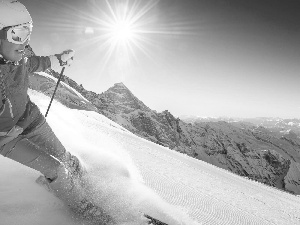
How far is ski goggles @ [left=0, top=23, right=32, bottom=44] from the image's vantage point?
363 centimetres

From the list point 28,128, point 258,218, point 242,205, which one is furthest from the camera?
point 242,205

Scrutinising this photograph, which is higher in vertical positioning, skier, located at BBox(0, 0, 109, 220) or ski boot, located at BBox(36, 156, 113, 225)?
skier, located at BBox(0, 0, 109, 220)

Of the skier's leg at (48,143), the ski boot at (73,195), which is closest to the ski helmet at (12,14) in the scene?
the skier's leg at (48,143)

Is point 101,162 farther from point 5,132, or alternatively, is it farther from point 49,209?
point 5,132

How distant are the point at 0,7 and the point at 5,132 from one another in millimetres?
1721

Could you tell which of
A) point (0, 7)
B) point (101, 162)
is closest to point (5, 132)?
point (0, 7)

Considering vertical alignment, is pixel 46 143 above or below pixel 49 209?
above

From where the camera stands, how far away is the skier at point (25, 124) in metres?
3.73

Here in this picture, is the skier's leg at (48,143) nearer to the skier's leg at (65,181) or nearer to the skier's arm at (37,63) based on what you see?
the skier's leg at (65,181)

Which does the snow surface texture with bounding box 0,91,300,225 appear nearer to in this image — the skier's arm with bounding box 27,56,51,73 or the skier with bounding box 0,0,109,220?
the skier with bounding box 0,0,109,220

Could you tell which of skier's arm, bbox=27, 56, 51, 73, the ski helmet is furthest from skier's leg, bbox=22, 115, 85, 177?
the ski helmet

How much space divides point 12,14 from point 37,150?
2.07 metres

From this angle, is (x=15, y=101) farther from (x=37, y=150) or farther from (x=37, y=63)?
(x=37, y=63)

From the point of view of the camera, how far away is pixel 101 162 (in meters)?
6.04
